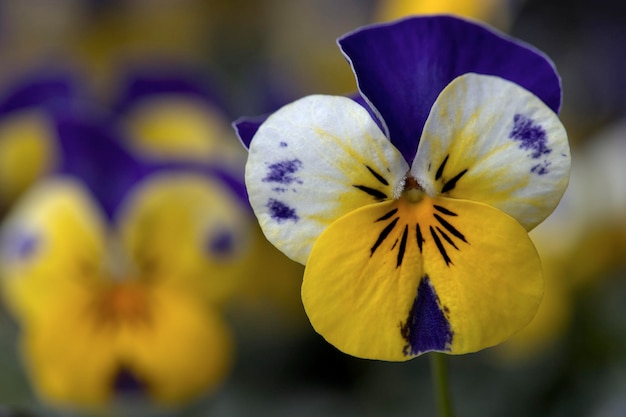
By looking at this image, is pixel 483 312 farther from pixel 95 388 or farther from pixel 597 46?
pixel 597 46

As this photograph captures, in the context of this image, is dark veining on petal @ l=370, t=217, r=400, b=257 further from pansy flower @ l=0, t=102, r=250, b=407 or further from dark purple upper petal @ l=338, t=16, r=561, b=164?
pansy flower @ l=0, t=102, r=250, b=407

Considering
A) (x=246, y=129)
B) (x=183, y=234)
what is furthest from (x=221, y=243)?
(x=246, y=129)

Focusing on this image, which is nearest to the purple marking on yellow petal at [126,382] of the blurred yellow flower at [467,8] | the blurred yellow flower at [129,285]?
the blurred yellow flower at [129,285]

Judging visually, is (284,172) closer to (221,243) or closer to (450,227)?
(450,227)

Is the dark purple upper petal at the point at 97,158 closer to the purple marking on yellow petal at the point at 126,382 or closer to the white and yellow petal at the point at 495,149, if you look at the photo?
the purple marking on yellow petal at the point at 126,382

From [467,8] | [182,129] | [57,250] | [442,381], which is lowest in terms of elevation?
[442,381]

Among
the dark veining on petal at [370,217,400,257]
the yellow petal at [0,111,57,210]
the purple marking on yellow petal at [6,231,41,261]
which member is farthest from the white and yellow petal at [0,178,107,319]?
the dark veining on petal at [370,217,400,257]
